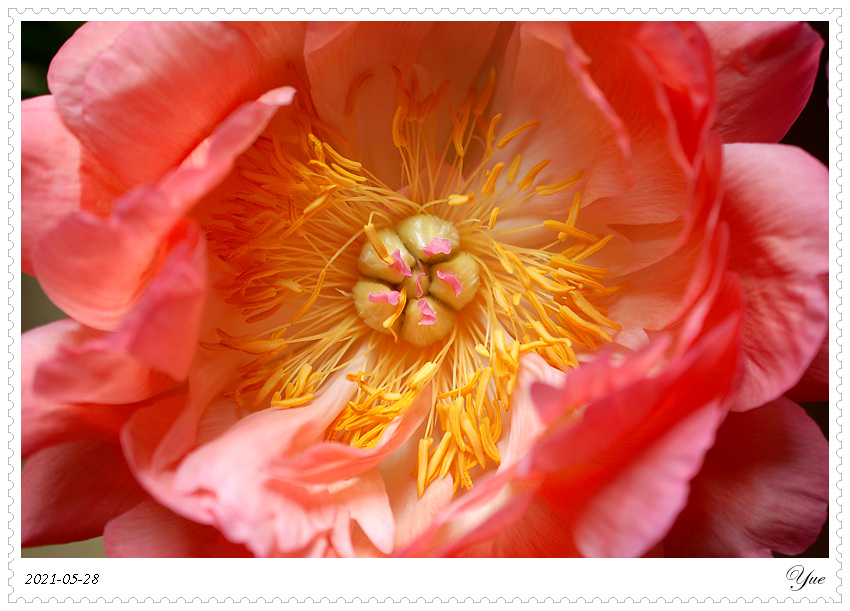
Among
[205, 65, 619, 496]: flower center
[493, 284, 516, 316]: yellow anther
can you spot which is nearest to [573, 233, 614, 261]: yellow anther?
[205, 65, 619, 496]: flower center

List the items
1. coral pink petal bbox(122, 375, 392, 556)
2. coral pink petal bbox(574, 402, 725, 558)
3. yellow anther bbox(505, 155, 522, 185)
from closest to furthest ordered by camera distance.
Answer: coral pink petal bbox(574, 402, 725, 558) → coral pink petal bbox(122, 375, 392, 556) → yellow anther bbox(505, 155, 522, 185)

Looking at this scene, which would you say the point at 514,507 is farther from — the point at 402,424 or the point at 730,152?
the point at 730,152

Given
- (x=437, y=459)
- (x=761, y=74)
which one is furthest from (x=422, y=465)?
(x=761, y=74)

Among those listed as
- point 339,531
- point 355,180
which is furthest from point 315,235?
point 339,531

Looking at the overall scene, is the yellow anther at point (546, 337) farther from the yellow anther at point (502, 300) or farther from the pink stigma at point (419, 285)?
the pink stigma at point (419, 285)

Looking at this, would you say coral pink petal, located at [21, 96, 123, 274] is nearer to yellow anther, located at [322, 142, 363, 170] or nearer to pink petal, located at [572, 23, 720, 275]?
yellow anther, located at [322, 142, 363, 170]
